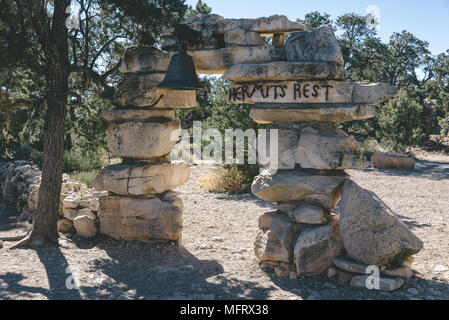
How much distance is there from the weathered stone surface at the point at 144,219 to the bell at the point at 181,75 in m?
1.86

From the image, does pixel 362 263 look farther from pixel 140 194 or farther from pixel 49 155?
pixel 49 155

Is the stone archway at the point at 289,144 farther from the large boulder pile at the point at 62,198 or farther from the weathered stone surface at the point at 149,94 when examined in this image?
the large boulder pile at the point at 62,198

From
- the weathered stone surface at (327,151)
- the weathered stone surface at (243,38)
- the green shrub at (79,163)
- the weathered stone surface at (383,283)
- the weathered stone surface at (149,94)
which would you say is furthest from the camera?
the green shrub at (79,163)

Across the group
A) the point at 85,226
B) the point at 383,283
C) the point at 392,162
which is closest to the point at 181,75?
the point at 85,226

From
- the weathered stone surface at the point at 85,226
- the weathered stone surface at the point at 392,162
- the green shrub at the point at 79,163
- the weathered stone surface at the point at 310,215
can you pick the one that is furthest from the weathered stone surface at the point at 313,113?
the weathered stone surface at the point at 392,162

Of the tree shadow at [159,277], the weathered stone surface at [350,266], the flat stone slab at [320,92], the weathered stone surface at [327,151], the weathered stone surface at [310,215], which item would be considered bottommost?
the tree shadow at [159,277]

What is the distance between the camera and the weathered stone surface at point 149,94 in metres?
5.42

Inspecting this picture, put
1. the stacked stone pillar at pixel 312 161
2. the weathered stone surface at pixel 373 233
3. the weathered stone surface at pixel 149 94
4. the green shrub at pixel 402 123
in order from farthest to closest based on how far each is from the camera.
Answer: the green shrub at pixel 402 123, the weathered stone surface at pixel 149 94, the stacked stone pillar at pixel 312 161, the weathered stone surface at pixel 373 233

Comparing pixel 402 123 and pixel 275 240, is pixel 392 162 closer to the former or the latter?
pixel 402 123

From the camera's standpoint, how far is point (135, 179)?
5.45 metres

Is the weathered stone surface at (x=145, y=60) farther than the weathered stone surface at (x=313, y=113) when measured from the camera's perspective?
Yes

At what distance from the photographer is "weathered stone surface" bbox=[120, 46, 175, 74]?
5.31m

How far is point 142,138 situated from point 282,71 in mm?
2153

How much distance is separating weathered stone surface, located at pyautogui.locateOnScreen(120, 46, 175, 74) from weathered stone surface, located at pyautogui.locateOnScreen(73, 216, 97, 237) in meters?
2.26
